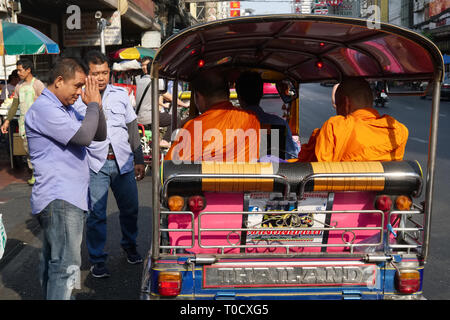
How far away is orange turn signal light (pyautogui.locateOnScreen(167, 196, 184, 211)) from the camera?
10.1ft

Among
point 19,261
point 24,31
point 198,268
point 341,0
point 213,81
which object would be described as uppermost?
point 341,0

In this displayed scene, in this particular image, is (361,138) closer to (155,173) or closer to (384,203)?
(384,203)

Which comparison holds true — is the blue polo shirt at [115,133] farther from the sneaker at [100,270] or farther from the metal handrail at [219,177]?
the metal handrail at [219,177]

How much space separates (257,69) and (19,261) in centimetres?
329

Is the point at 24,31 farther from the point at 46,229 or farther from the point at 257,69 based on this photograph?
the point at 46,229

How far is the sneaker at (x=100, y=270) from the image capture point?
4.58 m

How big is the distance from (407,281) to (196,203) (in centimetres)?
136

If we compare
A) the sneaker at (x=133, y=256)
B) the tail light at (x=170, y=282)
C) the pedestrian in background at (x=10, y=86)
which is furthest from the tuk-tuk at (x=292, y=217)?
the pedestrian in background at (x=10, y=86)

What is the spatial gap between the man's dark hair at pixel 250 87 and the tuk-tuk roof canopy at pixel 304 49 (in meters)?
0.19

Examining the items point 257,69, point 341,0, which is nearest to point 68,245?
Result: point 257,69

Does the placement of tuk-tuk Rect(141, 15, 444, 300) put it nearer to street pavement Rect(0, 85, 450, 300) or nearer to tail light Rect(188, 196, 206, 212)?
tail light Rect(188, 196, 206, 212)

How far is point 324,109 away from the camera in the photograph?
24.7 m

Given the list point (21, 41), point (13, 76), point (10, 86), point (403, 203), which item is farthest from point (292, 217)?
point (10, 86)

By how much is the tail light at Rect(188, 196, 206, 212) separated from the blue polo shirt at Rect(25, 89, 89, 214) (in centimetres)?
76
